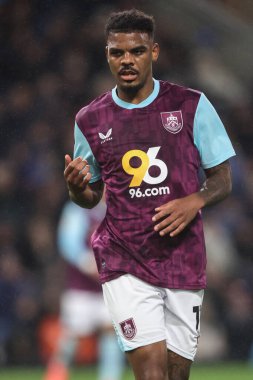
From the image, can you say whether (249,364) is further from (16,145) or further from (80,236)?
(16,145)

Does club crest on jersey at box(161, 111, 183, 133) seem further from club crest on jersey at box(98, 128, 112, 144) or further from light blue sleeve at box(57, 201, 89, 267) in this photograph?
light blue sleeve at box(57, 201, 89, 267)

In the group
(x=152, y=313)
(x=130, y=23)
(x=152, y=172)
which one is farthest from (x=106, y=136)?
(x=152, y=313)

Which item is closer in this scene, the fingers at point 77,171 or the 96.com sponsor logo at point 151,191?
the fingers at point 77,171

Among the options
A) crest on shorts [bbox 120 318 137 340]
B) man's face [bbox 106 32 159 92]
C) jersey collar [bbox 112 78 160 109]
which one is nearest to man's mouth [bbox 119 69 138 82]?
man's face [bbox 106 32 159 92]

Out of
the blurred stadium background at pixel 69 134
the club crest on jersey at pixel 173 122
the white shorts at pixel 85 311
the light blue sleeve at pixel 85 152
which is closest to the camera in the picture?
the club crest on jersey at pixel 173 122

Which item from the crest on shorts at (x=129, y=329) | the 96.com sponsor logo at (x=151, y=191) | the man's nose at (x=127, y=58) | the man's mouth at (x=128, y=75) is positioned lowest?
the crest on shorts at (x=129, y=329)

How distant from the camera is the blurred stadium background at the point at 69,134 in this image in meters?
10.1

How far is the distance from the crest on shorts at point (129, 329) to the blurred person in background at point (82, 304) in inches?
141

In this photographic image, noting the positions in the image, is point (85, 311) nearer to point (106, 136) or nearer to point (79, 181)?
point (106, 136)

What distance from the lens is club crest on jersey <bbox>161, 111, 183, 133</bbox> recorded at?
16.3 ft

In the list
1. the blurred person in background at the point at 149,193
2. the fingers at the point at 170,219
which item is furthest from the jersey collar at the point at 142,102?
the fingers at the point at 170,219

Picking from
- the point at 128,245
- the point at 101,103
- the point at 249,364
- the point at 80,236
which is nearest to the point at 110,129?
the point at 101,103

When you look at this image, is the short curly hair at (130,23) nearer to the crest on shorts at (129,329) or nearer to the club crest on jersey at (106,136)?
the club crest on jersey at (106,136)

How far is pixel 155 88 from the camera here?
16.8ft
